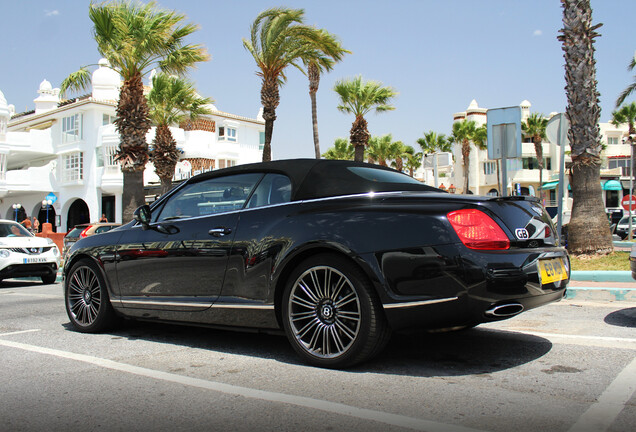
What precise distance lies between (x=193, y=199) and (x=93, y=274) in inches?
55.3

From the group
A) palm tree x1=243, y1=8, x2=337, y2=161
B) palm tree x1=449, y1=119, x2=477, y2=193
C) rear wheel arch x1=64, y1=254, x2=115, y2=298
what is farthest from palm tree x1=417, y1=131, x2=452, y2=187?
rear wheel arch x1=64, y1=254, x2=115, y2=298

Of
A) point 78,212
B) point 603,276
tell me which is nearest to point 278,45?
point 603,276

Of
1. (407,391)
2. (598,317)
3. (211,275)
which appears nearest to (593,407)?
(407,391)

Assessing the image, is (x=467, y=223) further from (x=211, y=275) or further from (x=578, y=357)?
(x=211, y=275)

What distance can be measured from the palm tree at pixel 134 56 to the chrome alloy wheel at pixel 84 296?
1296 cm

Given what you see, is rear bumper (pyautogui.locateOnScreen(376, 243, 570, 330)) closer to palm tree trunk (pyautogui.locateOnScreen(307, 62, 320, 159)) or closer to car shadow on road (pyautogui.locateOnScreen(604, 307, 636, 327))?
car shadow on road (pyautogui.locateOnScreen(604, 307, 636, 327))

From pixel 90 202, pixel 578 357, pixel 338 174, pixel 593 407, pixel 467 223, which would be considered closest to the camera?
pixel 593 407

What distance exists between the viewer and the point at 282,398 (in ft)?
10.7

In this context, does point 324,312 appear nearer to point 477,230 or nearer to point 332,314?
point 332,314

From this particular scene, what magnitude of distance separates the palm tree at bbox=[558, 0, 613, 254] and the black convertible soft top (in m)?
8.08

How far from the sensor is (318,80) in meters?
31.0

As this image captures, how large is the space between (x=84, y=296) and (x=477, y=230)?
155 inches

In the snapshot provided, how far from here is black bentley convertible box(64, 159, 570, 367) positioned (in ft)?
11.5

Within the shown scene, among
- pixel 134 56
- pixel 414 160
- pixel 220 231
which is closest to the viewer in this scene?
pixel 220 231
